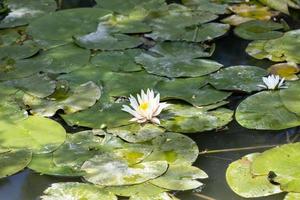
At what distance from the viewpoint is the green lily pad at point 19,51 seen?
8.21 feet

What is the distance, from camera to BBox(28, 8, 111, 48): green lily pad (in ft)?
8.63

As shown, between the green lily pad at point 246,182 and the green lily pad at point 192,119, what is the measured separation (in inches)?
8.9

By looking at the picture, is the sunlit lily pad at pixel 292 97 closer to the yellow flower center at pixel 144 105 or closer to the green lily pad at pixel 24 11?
the yellow flower center at pixel 144 105

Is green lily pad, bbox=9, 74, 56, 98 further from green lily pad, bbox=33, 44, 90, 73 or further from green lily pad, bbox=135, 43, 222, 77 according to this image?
green lily pad, bbox=135, 43, 222, 77

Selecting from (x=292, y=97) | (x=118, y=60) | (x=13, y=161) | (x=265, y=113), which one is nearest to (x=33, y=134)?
(x=13, y=161)

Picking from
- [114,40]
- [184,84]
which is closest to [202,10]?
[114,40]

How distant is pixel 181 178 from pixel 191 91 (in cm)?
53

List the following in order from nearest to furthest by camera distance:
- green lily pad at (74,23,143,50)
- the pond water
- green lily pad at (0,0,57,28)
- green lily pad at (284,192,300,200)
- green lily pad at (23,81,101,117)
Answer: green lily pad at (284,192,300,200), the pond water, green lily pad at (23,81,101,117), green lily pad at (74,23,143,50), green lily pad at (0,0,57,28)

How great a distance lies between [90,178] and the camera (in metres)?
1.77

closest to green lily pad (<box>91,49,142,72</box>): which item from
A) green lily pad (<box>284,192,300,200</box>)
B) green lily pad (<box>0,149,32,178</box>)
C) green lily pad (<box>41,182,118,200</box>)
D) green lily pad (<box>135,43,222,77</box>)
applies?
green lily pad (<box>135,43,222,77</box>)

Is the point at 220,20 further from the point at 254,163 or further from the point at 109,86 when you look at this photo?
the point at 254,163

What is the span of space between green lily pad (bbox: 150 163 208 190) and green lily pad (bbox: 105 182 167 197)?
0.02 metres

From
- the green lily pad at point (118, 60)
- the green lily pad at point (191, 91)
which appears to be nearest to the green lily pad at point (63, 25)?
the green lily pad at point (118, 60)

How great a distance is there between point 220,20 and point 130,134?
1.10 metres
